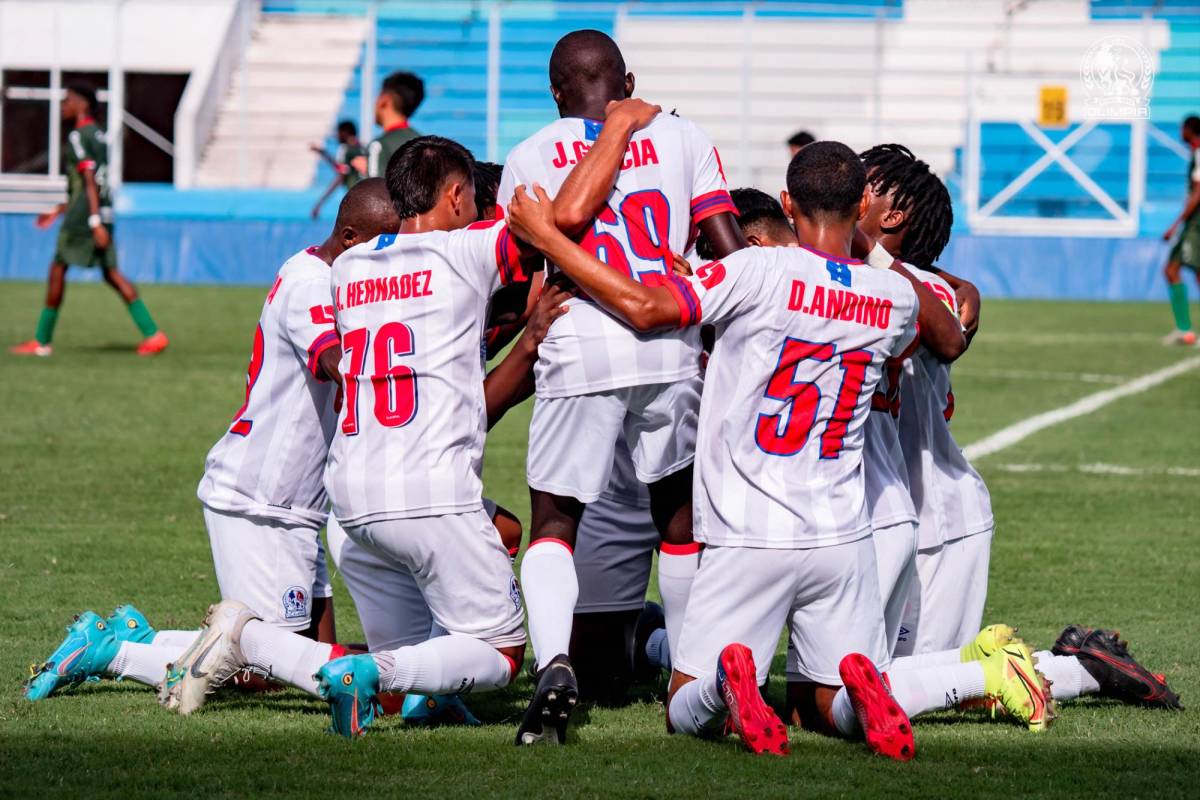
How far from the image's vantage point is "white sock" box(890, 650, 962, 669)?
4.78 meters

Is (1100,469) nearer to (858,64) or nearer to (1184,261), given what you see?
(1184,261)

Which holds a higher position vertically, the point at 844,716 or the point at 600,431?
the point at 600,431

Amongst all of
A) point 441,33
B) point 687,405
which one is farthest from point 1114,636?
point 441,33

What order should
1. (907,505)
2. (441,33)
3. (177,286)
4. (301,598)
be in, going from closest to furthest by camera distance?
(907,505)
(301,598)
(177,286)
(441,33)

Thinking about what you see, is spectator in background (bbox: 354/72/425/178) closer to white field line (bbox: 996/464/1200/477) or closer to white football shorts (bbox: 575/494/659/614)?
white field line (bbox: 996/464/1200/477)

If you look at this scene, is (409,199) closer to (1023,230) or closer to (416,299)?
(416,299)

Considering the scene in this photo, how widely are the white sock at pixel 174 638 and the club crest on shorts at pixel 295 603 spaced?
0.28 m

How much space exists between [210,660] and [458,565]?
75 centimetres

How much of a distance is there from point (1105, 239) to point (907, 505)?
20070 millimetres

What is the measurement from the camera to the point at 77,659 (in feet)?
15.9

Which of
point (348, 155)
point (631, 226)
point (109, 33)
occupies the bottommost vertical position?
point (631, 226)

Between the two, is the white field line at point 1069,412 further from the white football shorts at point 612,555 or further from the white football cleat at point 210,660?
the white football cleat at point 210,660

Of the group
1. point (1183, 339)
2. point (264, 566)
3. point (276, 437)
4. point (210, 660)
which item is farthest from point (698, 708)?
point (1183, 339)

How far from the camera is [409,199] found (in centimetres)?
463
